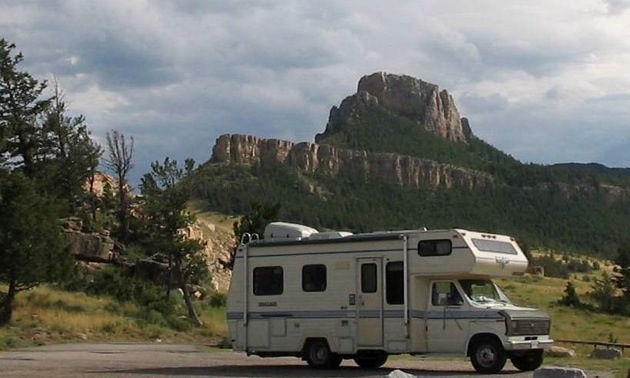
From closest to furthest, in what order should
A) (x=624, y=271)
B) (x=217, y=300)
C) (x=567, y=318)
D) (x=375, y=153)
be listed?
(x=217, y=300) → (x=567, y=318) → (x=624, y=271) → (x=375, y=153)

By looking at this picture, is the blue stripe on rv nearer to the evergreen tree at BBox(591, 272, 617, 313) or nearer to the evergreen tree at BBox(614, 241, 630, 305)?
the evergreen tree at BBox(591, 272, 617, 313)

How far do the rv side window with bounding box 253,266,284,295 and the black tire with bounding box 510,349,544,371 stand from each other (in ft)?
17.2

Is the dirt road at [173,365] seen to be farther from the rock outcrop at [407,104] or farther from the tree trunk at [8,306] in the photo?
the rock outcrop at [407,104]

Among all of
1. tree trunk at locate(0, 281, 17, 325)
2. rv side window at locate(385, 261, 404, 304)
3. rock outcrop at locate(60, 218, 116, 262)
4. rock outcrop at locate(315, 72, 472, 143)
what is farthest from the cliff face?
rv side window at locate(385, 261, 404, 304)

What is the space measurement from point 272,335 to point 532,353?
561 cm

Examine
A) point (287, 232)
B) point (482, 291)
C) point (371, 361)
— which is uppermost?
point (287, 232)

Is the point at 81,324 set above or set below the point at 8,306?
below

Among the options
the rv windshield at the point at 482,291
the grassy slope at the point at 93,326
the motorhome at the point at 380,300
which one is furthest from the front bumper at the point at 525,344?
the grassy slope at the point at 93,326

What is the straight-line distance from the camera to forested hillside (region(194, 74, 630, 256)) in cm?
9838

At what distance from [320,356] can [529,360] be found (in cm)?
441

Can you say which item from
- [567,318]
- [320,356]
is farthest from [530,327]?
[567,318]

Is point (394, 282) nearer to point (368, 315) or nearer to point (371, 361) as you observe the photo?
point (368, 315)

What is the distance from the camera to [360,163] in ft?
407

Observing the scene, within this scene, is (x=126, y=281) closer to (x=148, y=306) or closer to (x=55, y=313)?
(x=148, y=306)
